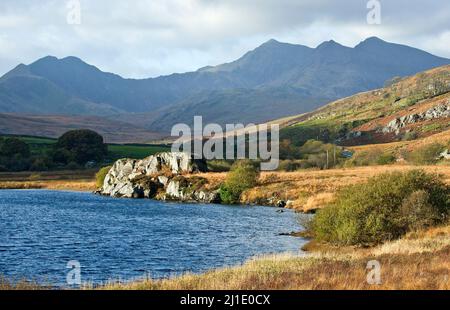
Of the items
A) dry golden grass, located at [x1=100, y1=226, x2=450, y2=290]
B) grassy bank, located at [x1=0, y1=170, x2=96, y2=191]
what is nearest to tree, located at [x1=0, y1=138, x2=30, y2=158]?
grassy bank, located at [x1=0, y1=170, x2=96, y2=191]

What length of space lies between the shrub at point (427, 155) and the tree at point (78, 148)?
115360 mm

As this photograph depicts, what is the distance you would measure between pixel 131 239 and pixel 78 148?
143 meters

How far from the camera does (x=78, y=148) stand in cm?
19338

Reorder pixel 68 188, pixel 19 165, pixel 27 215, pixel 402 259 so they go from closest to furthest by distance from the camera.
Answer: pixel 402 259 < pixel 27 215 < pixel 68 188 < pixel 19 165

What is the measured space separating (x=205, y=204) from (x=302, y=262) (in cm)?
7399

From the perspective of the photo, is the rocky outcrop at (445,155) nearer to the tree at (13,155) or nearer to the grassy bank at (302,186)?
the grassy bank at (302,186)

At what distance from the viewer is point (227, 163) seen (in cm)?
15475

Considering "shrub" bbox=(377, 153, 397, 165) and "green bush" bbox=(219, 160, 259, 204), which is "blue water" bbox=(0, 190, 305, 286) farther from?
"shrub" bbox=(377, 153, 397, 165)

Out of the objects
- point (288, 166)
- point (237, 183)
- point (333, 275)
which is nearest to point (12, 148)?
point (288, 166)

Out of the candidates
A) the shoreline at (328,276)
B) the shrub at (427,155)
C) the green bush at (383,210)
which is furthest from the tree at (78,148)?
the shoreline at (328,276)

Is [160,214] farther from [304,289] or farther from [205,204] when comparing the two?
[304,289]
